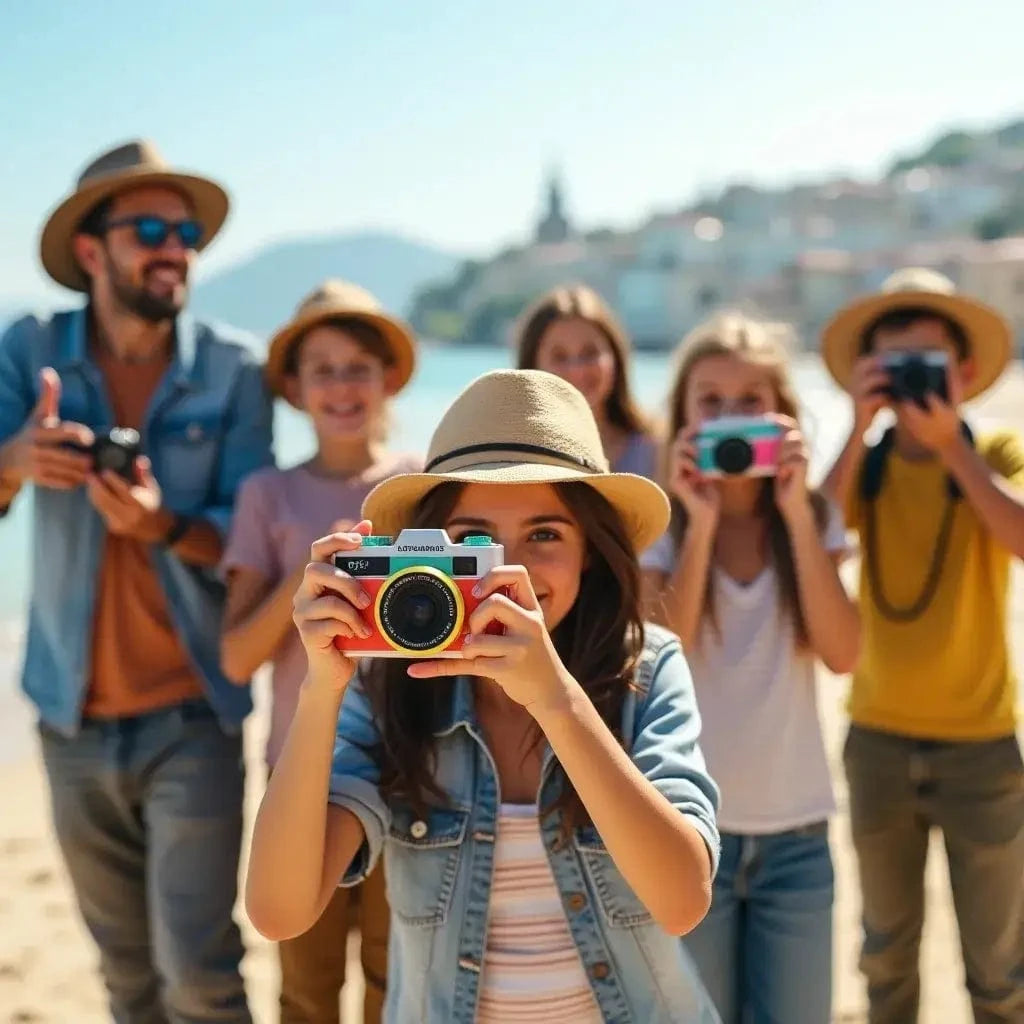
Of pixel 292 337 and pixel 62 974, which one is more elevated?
pixel 292 337

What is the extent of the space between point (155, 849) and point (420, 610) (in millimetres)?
1596

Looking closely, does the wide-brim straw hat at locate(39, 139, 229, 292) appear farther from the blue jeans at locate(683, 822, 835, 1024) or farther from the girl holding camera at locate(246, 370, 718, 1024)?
the blue jeans at locate(683, 822, 835, 1024)

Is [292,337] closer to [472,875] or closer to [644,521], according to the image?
[644,521]

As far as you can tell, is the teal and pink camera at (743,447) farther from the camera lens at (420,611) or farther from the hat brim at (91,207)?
the hat brim at (91,207)

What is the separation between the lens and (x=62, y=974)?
390 centimetres

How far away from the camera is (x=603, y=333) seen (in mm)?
3441

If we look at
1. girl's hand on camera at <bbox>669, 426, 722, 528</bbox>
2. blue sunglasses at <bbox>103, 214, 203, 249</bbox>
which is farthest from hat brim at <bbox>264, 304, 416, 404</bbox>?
girl's hand on camera at <bbox>669, 426, 722, 528</bbox>

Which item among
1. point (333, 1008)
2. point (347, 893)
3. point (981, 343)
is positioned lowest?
point (333, 1008)

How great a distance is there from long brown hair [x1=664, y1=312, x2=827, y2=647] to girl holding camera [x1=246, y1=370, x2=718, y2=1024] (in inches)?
26.5

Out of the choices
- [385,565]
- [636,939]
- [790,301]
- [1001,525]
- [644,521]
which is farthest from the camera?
[790,301]

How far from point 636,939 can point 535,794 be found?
0.26 m

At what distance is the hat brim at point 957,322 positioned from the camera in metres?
3.02

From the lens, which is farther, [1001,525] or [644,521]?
[1001,525]

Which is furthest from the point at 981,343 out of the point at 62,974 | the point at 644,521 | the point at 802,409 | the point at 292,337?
the point at 62,974
